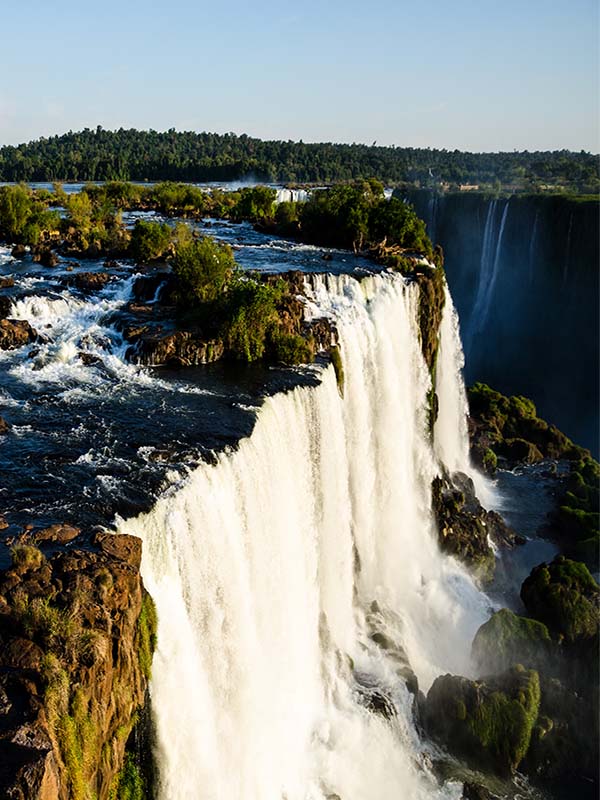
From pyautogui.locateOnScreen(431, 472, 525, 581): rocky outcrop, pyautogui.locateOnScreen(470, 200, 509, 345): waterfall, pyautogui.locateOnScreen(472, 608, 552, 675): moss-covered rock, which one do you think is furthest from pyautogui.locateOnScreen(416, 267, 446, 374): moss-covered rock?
pyautogui.locateOnScreen(470, 200, 509, 345): waterfall

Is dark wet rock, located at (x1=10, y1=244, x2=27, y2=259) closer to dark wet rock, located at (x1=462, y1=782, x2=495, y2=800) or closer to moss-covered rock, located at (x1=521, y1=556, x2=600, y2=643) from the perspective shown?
moss-covered rock, located at (x1=521, y1=556, x2=600, y2=643)

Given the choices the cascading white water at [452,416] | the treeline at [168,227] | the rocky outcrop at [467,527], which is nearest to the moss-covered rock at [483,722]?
the rocky outcrop at [467,527]

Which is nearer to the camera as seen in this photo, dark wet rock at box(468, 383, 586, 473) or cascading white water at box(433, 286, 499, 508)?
cascading white water at box(433, 286, 499, 508)

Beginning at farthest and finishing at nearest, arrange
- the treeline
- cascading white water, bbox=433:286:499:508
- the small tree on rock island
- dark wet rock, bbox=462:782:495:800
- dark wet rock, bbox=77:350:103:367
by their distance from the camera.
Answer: cascading white water, bbox=433:286:499:508 < the treeline < the small tree on rock island < dark wet rock, bbox=77:350:103:367 < dark wet rock, bbox=462:782:495:800

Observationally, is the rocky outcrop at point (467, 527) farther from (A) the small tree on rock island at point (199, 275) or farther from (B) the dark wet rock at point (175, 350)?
(A) the small tree on rock island at point (199, 275)

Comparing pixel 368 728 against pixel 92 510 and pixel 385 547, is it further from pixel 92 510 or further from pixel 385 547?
pixel 92 510

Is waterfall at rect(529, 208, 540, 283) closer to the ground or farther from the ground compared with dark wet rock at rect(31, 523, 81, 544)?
farther from the ground
